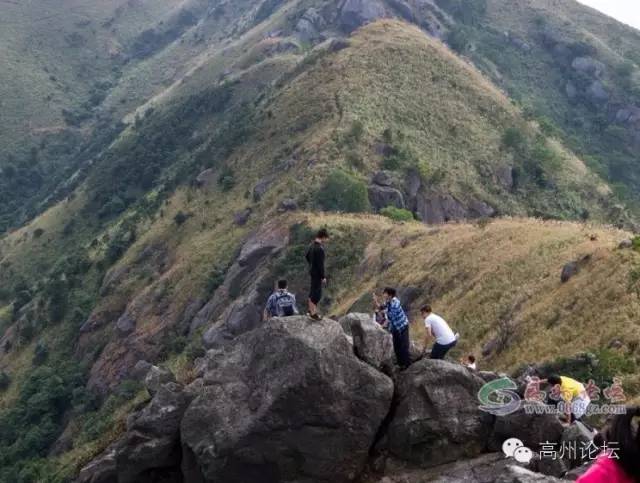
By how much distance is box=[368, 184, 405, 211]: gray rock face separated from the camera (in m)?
62.2

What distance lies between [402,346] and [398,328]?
1.95 feet

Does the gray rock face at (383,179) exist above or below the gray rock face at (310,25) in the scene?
above

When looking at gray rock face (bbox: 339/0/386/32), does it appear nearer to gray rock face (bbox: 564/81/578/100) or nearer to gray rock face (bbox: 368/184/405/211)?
gray rock face (bbox: 564/81/578/100)

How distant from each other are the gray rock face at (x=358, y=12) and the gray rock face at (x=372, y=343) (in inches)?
4563

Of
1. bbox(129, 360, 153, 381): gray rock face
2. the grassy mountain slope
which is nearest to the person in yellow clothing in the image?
bbox(129, 360, 153, 381): gray rock face

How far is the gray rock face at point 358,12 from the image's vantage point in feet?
407

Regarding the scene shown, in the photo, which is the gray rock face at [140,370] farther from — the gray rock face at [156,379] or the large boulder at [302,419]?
the large boulder at [302,419]

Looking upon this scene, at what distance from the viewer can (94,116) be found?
17725cm

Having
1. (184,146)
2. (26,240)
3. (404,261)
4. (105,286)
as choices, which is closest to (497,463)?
(404,261)

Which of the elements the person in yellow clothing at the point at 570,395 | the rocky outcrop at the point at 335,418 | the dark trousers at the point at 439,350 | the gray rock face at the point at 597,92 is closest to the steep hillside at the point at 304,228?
the person in yellow clothing at the point at 570,395

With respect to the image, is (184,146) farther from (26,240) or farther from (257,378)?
(257,378)

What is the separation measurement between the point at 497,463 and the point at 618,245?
588 inches

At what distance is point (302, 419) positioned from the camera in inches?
619

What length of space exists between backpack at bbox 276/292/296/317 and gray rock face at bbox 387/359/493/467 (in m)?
4.49
